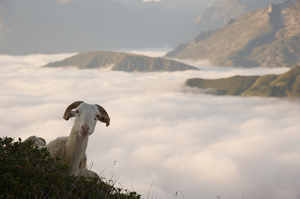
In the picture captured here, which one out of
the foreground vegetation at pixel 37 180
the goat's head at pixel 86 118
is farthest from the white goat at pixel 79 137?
the foreground vegetation at pixel 37 180

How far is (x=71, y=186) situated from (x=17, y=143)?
9.24ft

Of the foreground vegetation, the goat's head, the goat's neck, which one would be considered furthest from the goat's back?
the foreground vegetation

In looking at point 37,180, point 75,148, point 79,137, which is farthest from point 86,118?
point 37,180

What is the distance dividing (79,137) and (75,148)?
1.89 ft

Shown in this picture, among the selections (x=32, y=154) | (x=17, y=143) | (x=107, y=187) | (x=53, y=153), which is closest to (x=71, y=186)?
(x=107, y=187)

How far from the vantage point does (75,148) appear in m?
12.9

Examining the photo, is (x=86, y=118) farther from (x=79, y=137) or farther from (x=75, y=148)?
(x=75, y=148)

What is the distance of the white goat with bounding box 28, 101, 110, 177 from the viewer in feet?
39.8

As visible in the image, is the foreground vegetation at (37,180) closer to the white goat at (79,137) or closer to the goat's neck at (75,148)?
the white goat at (79,137)

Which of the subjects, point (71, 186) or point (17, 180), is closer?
point (17, 180)

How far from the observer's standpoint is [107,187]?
1048 cm

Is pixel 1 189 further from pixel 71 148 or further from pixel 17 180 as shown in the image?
pixel 71 148

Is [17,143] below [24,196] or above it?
above

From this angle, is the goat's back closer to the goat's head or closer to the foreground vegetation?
the goat's head
